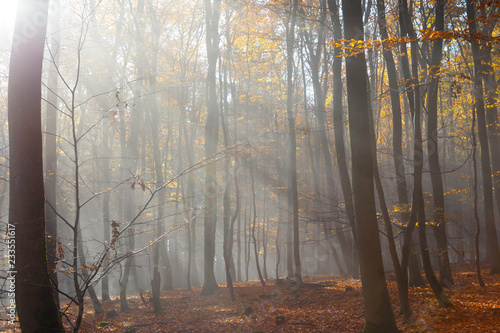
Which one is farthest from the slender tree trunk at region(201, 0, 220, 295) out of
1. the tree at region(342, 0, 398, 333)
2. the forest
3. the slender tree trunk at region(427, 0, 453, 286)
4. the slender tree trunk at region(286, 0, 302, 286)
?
the tree at region(342, 0, 398, 333)

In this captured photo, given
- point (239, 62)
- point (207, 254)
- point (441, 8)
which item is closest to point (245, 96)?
point (239, 62)

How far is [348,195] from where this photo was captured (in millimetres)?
10594

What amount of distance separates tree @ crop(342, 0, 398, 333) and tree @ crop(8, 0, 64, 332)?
4.52 metres

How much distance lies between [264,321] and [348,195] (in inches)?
170

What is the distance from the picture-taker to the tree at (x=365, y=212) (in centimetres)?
580

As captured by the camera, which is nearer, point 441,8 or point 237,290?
point 441,8

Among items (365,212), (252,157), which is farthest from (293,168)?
(365,212)

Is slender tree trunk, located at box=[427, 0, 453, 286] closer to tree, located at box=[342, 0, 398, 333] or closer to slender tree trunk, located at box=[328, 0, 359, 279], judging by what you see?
slender tree trunk, located at box=[328, 0, 359, 279]

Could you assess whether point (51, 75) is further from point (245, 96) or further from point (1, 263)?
point (245, 96)

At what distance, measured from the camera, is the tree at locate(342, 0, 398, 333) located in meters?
5.80

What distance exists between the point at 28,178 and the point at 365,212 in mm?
4888

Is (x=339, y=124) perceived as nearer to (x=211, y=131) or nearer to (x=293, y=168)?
(x=293, y=168)

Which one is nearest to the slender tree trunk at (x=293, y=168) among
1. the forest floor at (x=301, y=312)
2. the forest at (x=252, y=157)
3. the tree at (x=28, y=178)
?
the forest at (x=252, y=157)

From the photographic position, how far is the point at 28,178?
4035 millimetres
